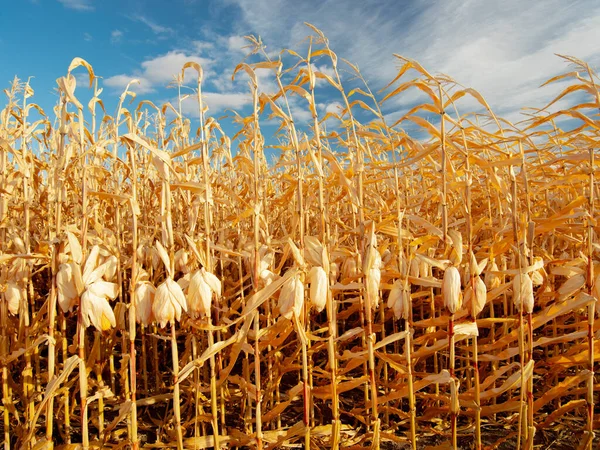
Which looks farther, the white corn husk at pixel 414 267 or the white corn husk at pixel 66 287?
the white corn husk at pixel 414 267

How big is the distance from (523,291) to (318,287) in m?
0.76

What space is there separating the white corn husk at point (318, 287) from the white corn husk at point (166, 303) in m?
0.47

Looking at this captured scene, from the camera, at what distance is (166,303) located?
4.77ft

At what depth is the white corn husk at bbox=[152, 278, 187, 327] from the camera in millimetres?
1452

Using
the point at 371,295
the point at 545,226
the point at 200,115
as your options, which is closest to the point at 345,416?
the point at 371,295

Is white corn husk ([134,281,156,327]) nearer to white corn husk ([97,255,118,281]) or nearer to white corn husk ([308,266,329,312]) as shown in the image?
white corn husk ([97,255,118,281])

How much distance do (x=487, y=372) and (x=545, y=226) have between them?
1409 millimetres

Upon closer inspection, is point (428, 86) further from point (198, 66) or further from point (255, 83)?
point (198, 66)

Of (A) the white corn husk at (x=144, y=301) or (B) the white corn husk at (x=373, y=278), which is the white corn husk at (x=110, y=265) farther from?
(B) the white corn husk at (x=373, y=278)

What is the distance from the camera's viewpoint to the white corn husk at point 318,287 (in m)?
1.47

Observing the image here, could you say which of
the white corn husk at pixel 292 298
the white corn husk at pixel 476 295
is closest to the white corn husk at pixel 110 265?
the white corn husk at pixel 292 298

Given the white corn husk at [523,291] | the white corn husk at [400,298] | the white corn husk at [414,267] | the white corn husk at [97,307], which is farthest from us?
the white corn husk at [414,267]

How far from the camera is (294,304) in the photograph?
1452mm

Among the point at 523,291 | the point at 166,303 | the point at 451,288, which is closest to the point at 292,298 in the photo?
the point at 166,303
